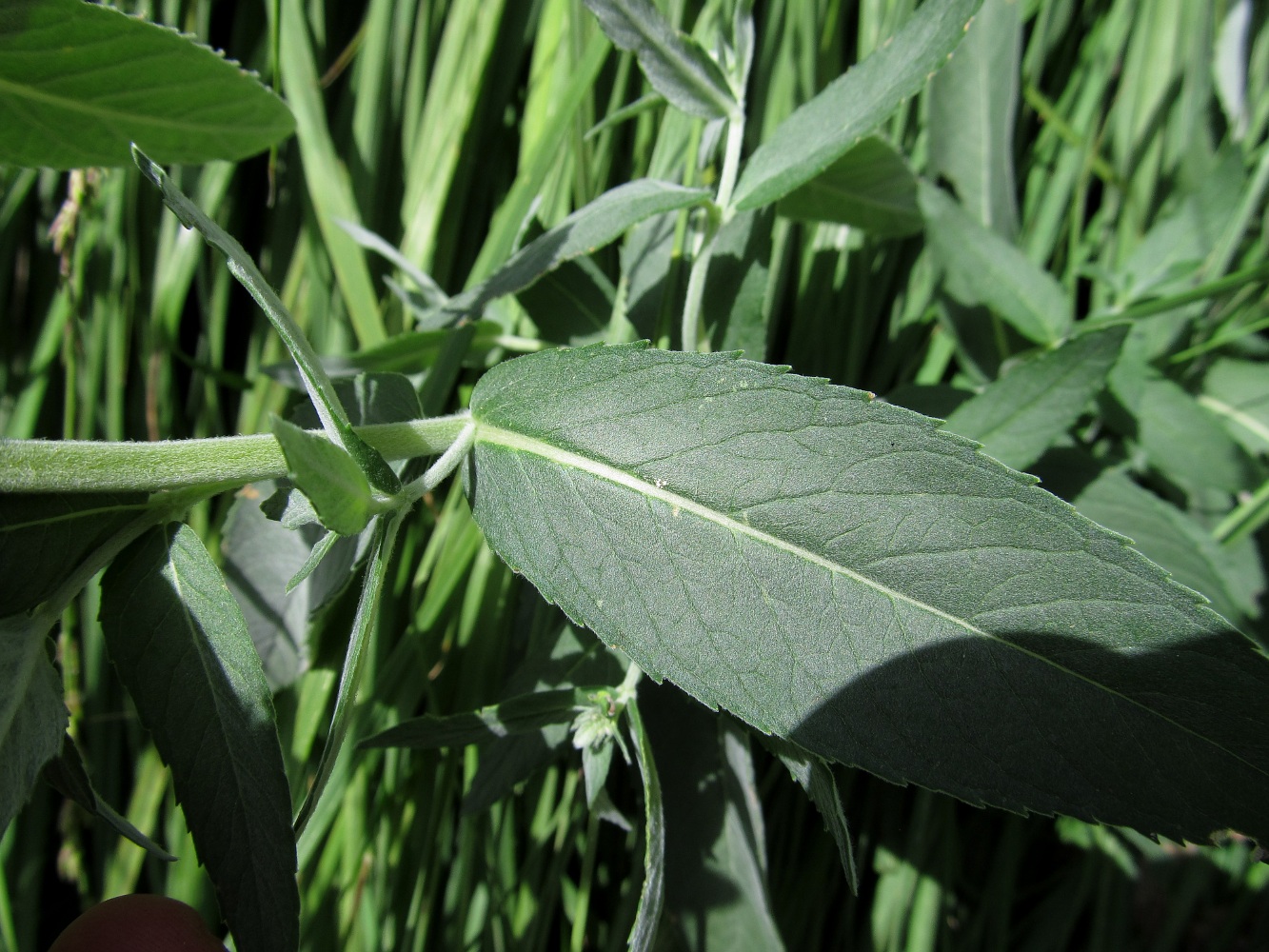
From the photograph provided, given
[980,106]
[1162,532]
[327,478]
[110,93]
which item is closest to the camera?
[327,478]

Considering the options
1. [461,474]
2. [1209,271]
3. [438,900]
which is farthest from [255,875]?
[1209,271]

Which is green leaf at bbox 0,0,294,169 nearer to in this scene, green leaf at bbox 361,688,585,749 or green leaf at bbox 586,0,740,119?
green leaf at bbox 586,0,740,119

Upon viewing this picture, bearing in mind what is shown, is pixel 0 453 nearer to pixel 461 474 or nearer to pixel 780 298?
pixel 461 474

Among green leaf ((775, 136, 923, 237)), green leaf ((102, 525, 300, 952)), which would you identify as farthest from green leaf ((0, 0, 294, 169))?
green leaf ((775, 136, 923, 237))

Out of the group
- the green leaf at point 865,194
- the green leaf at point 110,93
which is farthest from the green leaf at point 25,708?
the green leaf at point 865,194

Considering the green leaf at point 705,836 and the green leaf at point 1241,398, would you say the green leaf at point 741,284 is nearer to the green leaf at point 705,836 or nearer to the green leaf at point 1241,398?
the green leaf at point 705,836

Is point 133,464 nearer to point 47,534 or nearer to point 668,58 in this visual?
point 47,534

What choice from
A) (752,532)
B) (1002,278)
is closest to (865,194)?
(1002,278)
